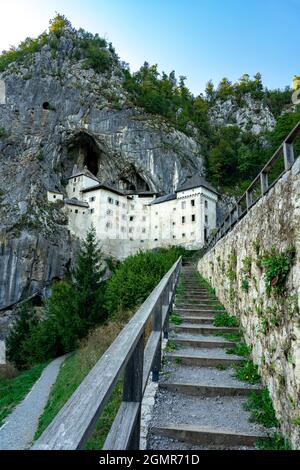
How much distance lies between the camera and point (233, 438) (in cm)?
313

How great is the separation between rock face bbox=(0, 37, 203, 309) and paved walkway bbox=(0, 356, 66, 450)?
99.6 ft

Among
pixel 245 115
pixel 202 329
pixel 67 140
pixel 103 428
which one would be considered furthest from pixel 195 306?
pixel 245 115

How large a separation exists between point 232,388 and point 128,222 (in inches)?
2016

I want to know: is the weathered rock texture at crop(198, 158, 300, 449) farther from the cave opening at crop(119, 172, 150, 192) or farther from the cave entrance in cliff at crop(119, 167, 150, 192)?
the cave opening at crop(119, 172, 150, 192)

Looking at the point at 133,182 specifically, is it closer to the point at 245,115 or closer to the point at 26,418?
the point at 245,115

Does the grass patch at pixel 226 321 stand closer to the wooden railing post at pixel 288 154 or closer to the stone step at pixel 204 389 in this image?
the stone step at pixel 204 389

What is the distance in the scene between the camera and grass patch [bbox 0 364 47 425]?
13.1 m

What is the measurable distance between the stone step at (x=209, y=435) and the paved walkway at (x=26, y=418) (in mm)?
7773

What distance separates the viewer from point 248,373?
457 centimetres

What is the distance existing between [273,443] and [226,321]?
4.21 meters

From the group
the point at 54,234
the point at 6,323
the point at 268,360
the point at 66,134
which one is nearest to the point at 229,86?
the point at 66,134

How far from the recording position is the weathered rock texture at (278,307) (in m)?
2.96

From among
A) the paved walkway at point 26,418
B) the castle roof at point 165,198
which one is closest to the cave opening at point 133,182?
the castle roof at point 165,198

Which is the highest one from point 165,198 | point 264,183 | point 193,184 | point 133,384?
point 193,184
